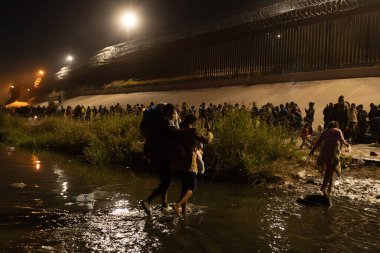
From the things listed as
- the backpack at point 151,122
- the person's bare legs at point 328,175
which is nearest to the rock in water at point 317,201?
the person's bare legs at point 328,175

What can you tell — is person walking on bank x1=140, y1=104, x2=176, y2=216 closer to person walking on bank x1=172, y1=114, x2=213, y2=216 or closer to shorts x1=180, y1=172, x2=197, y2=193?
person walking on bank x1=172, y1=114, x2=213, y2=216

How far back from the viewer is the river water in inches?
273

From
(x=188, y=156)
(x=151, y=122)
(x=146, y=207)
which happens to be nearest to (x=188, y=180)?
(x=188, y=156)

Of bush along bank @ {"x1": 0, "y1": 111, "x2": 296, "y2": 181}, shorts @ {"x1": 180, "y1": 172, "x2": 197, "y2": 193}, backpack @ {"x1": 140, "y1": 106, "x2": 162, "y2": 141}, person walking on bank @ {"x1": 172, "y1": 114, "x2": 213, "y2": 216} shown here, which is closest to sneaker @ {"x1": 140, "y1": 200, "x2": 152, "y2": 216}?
person walking on bank @ {"x1": 172, "y1": 114, "x2": 213, "y2": 216}

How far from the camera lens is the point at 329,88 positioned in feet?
72.0

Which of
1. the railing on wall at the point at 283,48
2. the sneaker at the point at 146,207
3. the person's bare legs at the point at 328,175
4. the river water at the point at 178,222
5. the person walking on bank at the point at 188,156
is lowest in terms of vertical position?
the river water at the point at 178,222

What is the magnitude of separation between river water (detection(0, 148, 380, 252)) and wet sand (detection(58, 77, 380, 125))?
10293mm

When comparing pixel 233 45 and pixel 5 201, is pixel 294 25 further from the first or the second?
pixel 5 201

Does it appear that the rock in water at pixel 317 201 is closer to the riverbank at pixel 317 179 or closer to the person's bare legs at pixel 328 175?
the person's bare legs at pixel 328 175

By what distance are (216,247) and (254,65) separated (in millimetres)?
22318

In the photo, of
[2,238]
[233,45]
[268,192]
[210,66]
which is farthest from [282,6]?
[2,238]

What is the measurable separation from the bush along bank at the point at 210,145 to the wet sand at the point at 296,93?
660 cm

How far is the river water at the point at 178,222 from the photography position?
693 centimetres

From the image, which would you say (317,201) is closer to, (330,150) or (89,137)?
(330,150)
